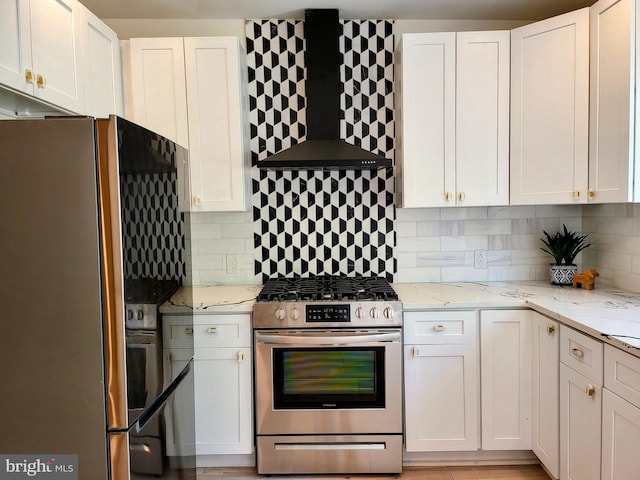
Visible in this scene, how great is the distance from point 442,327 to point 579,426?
73cm

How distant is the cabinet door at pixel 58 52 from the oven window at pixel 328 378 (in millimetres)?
1582

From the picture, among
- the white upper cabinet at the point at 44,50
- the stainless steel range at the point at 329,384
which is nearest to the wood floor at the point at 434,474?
the stainless steel range at the point at 329,384

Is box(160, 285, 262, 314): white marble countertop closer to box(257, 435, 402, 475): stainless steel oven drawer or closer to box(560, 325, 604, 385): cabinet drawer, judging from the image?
box(257, 435, 402, 475): stainless steel oven drawer

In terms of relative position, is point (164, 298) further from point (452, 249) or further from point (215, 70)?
point (452, 249)

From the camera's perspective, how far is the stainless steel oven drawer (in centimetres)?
229

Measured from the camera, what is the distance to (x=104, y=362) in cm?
126

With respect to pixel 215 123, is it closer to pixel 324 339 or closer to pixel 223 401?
pixel 324 339

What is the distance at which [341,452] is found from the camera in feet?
7.51

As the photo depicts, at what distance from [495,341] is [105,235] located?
6.46 ft

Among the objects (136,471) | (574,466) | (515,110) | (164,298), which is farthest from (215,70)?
(574,466)

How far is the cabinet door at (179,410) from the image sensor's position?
1608mm

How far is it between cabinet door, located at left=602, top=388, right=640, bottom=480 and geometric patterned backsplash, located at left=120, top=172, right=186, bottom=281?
174cm

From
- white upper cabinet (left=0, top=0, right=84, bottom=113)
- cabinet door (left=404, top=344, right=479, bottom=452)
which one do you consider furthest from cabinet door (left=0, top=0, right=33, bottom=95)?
cabinet door (left=404, top=344, right=479, bottom=452)

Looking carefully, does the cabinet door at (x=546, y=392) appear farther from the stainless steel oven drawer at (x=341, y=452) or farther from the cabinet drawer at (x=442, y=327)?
the stainless steel oven drawer at (x=341, y=452)
